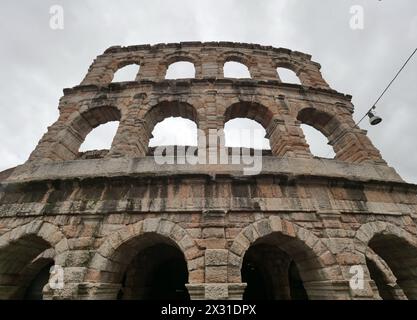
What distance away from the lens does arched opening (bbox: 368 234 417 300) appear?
534 cm

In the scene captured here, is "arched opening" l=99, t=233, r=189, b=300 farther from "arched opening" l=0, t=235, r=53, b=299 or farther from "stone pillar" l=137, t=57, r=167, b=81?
"stone pillar" l=137, t=57, r=167, b=81

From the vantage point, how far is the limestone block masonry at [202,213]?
453 cm

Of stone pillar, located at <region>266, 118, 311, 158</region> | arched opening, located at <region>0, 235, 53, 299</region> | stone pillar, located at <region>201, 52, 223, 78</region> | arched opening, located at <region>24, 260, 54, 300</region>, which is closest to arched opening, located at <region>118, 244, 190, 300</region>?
arched opening, located at <region>0, 235, 53, 299</region>

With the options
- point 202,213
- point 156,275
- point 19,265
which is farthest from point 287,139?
point 19,265

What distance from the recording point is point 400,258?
5.66 metres

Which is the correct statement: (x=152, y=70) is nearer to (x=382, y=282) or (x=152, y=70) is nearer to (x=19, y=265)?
(x=19, y=265)

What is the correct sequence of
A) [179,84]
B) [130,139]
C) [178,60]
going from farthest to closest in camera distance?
1. [178,60]
2. [179,84]
3. [130,139]

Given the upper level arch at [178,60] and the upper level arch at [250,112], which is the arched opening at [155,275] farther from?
the upper level arch at [178,60]

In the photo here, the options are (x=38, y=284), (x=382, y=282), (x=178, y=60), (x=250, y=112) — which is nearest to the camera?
(x=382, y=282)

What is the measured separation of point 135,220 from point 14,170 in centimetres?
401

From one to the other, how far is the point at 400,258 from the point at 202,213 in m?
5.24

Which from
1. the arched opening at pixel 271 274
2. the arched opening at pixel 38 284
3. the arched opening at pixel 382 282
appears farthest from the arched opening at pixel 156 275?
the arched opening at pixel 382 282

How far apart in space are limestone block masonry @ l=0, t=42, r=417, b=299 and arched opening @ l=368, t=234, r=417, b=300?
0.08 ft

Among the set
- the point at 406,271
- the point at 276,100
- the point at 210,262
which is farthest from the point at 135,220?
the point at 406,271
